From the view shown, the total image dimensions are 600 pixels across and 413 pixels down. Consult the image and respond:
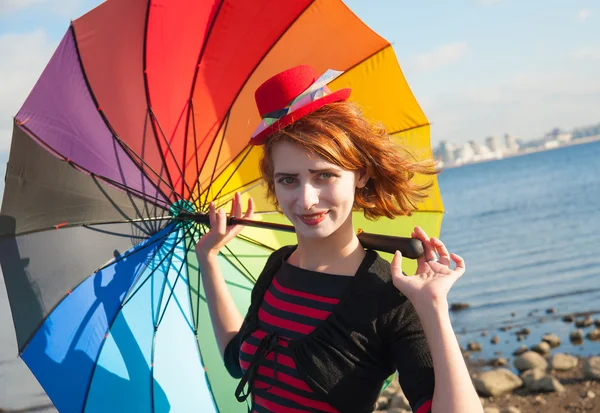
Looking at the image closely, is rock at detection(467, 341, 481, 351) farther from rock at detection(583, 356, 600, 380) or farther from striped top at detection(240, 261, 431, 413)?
striped top at detection(240, 261, 431, 413)

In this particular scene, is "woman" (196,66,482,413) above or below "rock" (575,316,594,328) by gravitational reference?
above

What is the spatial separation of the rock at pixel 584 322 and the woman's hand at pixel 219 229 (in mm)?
10390

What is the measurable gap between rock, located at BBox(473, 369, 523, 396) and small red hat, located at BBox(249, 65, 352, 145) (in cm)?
719

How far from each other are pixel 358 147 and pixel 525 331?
10.7 metres

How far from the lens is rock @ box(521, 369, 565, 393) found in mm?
8727

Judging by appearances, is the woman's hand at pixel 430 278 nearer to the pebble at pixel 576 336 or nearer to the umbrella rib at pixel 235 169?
the umbrella rib at pixel 235 169

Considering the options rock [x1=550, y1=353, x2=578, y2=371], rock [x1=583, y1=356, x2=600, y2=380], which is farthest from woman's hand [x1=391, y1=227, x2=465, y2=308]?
rock [x1=550, y1=353, x2=578, y2=371]

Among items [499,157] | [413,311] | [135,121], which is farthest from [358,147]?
[499,157]

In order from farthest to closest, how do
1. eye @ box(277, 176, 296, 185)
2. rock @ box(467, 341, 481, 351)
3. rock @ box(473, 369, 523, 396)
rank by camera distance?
1. rock @ box(467, 341, 481, 351)
2. rock @ box(473, 369, 523, 396)
3. eye @ box(277, 176, 296, 185)

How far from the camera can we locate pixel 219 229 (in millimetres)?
3229

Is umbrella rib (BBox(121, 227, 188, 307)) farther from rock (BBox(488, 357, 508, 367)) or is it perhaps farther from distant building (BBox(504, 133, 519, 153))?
distant building (BBox(504, 133, 519, 153))

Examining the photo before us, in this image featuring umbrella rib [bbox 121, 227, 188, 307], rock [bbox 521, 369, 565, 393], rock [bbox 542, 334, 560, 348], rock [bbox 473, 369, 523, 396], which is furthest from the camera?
rock [bbox 542, 334, 560, 348]

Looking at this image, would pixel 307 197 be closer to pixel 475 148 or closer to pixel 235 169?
pixel 235 169

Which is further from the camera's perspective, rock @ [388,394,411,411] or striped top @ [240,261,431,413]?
rock @ [388,394,411,411]
